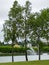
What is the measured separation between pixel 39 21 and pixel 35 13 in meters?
0.84

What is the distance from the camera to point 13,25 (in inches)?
871

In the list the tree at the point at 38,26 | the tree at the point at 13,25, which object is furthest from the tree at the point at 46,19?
the tree at the point at 13,25

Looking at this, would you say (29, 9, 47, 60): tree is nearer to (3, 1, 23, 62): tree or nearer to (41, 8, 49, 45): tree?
(41, 8, 49, 45): tree

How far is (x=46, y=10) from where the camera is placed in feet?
Result: 76.0

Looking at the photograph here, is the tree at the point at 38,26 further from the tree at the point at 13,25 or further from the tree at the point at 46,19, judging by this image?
the tree at the point at 13,25

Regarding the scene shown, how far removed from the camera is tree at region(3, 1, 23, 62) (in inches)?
867

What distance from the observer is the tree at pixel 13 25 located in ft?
72.2

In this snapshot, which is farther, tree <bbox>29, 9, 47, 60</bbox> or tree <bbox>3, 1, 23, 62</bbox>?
tree <bbox>29, 9, 47, 60</bbox>

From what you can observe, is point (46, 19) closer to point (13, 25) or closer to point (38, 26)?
point (38, 26)

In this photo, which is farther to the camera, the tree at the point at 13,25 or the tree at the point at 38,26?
the tree at the point at 38,26

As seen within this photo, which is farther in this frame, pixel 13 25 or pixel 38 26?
pixel 38 26

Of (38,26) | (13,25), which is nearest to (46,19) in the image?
(38,26)

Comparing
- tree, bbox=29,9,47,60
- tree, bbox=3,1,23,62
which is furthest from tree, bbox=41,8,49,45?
tree, bbox=3,1,23,62

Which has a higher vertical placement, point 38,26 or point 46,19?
point 46,19
